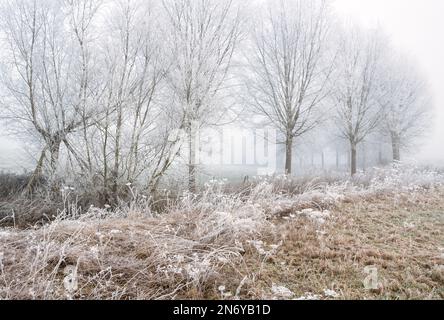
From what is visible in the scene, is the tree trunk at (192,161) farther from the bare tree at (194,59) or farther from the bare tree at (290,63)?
the bare tree at (290,63)

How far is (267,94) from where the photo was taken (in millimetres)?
11531

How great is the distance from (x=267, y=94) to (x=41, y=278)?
9.69 m

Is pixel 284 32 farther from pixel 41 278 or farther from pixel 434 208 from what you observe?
pixel 41 278

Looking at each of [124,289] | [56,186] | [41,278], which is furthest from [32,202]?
[124,289]

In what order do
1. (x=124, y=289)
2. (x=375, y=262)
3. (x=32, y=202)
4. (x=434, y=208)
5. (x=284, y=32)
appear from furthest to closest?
1. (x=284, y=32)
2. (x=32, y=202)
3. (x=434, y=208)
4. (x=375, y=262)
5. (x=124, y=289)

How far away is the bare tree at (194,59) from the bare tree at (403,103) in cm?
1004

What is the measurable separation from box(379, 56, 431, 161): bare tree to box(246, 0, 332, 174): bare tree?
6.21 m

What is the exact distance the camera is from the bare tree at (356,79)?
44.8ft

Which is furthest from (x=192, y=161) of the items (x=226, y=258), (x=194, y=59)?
(x=226, y=258)

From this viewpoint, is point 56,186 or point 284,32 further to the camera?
point 284,32

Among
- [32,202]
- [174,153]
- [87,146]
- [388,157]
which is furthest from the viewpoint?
[388,157]

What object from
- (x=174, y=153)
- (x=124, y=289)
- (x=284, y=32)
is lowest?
(x=124, y=289)

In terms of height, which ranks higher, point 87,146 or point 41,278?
point 87,146

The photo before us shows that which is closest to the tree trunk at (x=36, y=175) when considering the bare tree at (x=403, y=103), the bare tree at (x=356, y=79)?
the bare tree at (x=356, y=79)
